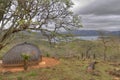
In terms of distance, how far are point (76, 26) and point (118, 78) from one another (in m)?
16.3

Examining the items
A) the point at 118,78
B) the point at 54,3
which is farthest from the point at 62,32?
the point at 118,78

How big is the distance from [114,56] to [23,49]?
12741 cm

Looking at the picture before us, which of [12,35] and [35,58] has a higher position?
[12,35]

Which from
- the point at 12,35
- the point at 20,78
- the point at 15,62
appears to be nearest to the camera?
the point at 12,35

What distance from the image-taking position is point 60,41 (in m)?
25.0

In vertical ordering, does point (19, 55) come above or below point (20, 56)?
above

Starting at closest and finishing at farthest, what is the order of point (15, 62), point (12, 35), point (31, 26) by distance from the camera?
point (31, 26)
point (12, 35)
point (15, 62)

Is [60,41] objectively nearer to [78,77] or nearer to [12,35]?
[12,35]

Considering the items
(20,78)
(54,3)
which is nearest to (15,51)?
(20,78)

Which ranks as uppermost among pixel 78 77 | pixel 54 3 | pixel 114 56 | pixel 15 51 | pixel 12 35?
pixel 54 3

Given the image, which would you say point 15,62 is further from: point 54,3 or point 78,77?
point 54,3

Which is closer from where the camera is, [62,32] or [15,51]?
[62,32]

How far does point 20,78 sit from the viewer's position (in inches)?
1248

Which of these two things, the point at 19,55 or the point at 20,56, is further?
the point at 19,55
